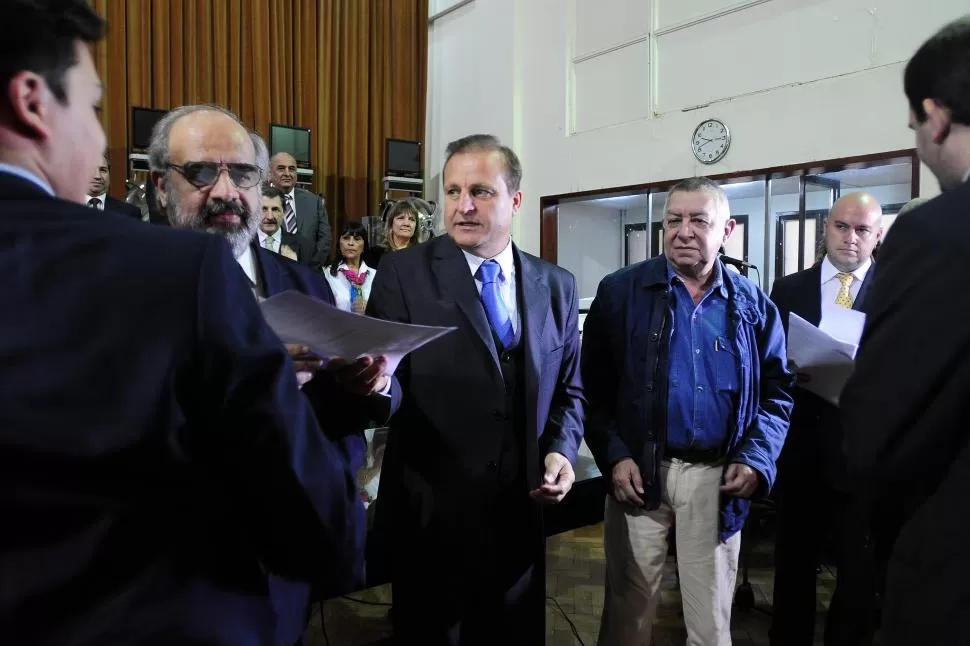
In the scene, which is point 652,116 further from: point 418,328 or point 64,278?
point 64,278

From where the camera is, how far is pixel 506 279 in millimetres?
1810

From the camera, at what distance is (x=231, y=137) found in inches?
55.0

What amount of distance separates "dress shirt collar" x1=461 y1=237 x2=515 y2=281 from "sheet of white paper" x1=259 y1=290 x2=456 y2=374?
26.3 inches

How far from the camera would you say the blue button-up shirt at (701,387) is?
1.89 metres

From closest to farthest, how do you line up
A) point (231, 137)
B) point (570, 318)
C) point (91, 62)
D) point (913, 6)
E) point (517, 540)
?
point (91, 62), point (231, 137), point (517, 540), point (570, 318), point (913, 6)

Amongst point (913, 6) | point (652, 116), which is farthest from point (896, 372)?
point (652, 116)

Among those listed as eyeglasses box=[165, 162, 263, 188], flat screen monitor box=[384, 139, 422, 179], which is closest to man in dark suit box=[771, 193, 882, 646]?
eyeglasses box=[165, 162, 263, 188]

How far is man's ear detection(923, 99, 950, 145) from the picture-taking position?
102 cm

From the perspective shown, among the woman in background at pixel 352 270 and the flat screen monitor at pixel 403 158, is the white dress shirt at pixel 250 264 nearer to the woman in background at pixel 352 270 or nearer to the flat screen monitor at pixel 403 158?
the woman in background at pixel 352 270

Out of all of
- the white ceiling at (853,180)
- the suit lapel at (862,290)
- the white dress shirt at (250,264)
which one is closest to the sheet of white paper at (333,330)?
the white dress shirt at (250,264)

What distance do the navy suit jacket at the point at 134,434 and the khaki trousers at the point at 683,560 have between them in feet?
4.59

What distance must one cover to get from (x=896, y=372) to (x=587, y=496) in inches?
75.3

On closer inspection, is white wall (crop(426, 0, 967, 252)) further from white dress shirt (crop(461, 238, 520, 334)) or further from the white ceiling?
white dress shirt (crop(461, 238, 520, 334))

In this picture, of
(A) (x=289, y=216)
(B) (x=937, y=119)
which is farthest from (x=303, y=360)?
(A) (x=289, y=216)
